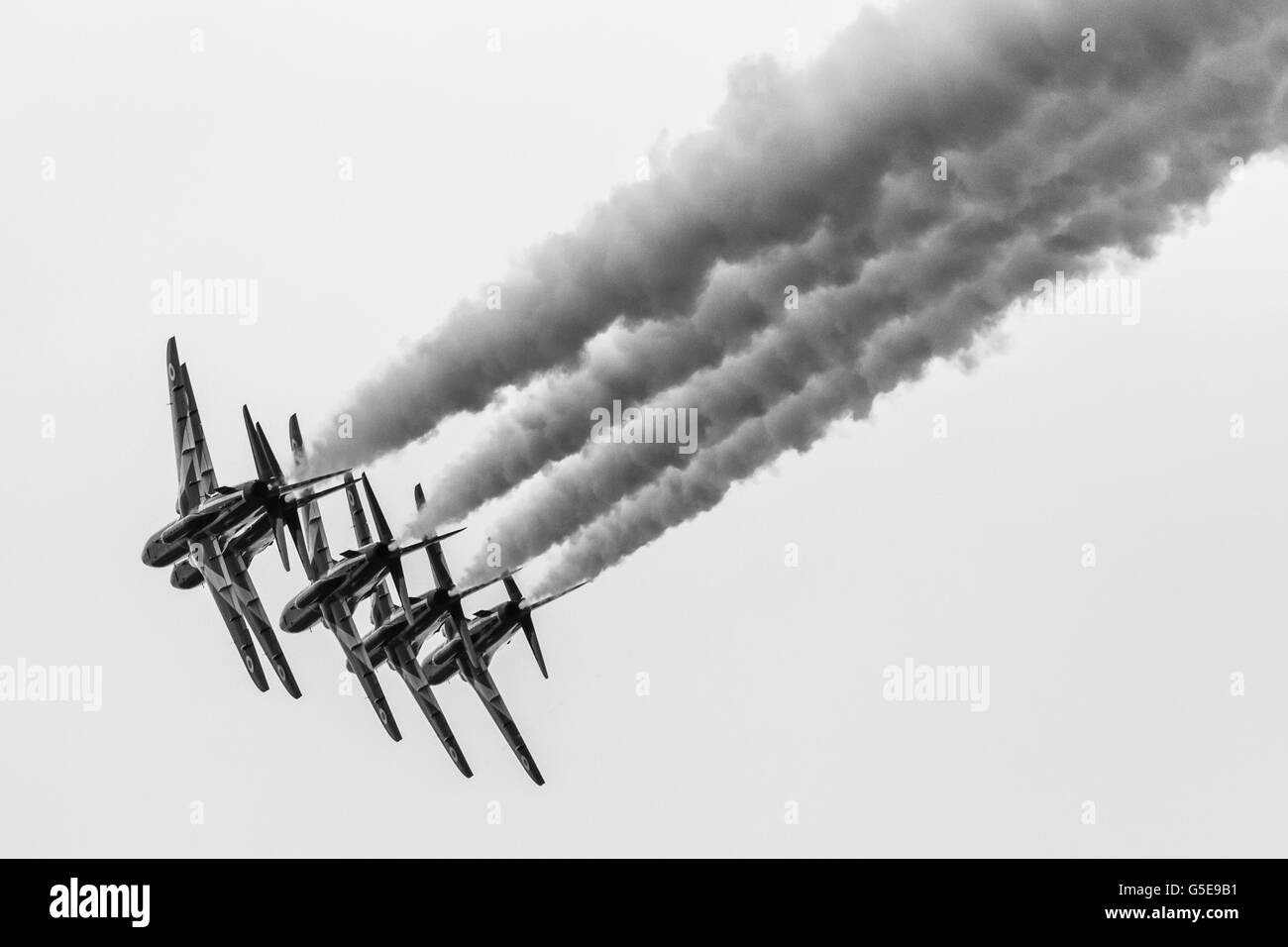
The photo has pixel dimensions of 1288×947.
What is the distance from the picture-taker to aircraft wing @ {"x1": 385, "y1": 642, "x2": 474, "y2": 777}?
40375 millimetres

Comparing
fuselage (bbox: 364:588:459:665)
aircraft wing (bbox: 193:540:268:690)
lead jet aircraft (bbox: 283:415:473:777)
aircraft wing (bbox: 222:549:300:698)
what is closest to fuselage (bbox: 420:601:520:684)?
fuselage (bbox: 364:588:459:665)

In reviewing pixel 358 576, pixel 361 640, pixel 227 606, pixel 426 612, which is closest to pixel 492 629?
pixel 426 612

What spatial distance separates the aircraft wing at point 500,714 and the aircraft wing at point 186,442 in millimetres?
8364

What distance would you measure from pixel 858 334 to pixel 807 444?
11.1 feet

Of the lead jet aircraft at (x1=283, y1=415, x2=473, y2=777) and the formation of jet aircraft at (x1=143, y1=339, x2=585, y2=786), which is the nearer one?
the formation of jet aircraft at (x1=143, y1=339, x2=585, y2=786)

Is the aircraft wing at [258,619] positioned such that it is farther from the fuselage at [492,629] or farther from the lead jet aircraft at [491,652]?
the fuselage at [492,629]

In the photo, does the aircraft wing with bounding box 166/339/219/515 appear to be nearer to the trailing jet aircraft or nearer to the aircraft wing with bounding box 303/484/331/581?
the trailing jet aircraft

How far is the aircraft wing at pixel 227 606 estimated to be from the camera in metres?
37.6

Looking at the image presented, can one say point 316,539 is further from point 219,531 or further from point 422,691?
point 219,531

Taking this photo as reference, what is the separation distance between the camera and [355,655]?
39844 mm

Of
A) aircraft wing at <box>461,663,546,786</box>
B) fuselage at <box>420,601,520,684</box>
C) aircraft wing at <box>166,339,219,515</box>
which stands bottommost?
aircraft wing at <box>461,663,546,786</box>

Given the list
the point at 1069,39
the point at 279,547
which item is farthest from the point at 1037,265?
the point at 279,547

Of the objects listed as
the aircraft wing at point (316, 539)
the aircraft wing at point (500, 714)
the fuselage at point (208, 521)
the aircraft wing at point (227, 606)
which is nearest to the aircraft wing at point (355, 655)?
the aircraft wing at point (227, 606)
